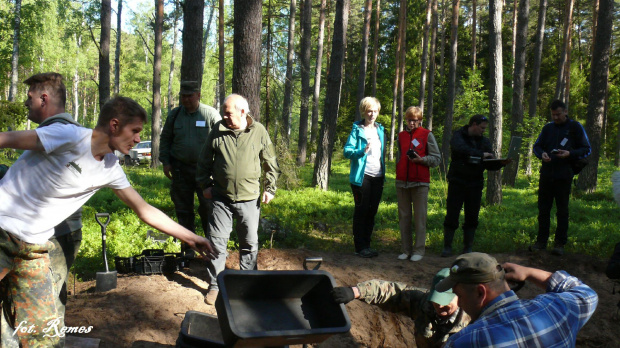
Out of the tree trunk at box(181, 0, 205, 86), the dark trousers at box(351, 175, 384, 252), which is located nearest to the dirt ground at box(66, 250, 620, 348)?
the dark trousers at box(351, 175, 384, 252)

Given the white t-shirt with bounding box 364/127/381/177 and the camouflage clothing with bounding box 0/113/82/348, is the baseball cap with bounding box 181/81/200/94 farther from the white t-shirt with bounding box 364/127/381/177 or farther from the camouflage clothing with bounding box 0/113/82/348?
the camouflage clothing with bounding box 0/113/82/348

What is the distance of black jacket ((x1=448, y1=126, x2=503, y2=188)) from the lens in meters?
6.77

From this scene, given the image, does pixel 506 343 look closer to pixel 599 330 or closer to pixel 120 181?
pixel 120 181

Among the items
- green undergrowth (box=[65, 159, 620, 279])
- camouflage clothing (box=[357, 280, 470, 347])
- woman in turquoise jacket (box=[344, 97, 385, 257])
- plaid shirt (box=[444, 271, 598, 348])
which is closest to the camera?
plaid shirt (box=[444, 271, 598, 348])

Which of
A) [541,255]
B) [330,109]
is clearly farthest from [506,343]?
[330,109]

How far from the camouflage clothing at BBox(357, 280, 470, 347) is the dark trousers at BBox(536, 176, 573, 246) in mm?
4336

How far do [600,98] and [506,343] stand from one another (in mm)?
10910

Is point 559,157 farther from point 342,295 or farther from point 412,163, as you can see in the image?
point 342,295

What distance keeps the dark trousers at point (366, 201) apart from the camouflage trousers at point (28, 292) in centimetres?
444

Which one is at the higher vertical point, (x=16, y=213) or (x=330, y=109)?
(x=330, y=109)

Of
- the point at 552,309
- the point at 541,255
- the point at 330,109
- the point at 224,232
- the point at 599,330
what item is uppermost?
the point at 330,109

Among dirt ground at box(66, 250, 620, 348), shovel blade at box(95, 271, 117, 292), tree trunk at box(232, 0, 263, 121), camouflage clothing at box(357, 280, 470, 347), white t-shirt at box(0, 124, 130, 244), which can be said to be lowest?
dirt ground at box(66, 250, 620, 348)

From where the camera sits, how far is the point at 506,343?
2.08 meters

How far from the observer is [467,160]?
6.78 metres
